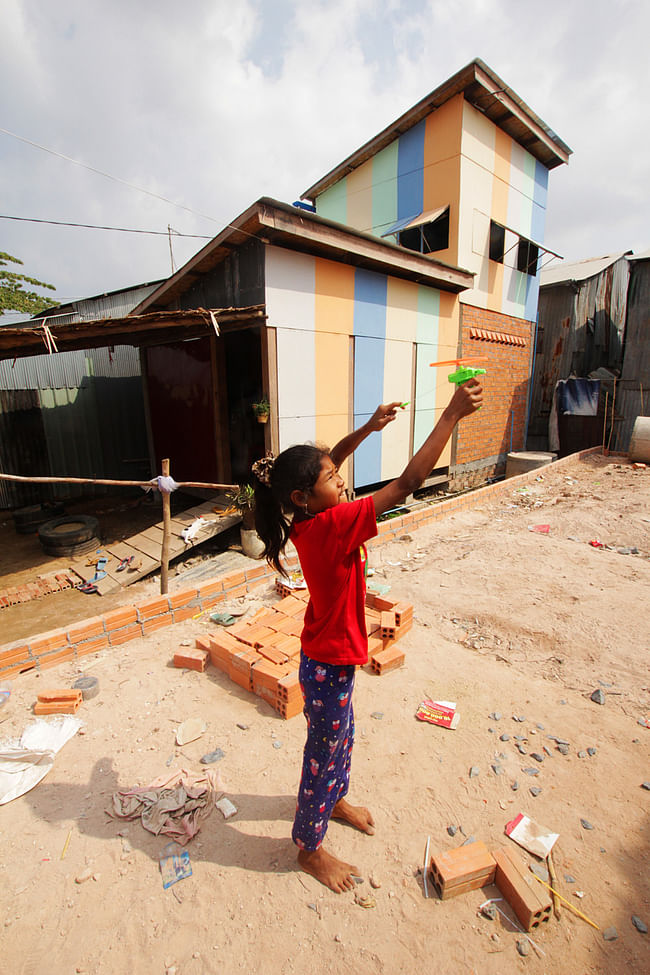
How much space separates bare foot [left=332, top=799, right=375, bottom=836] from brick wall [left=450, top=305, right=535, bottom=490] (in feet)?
27.3

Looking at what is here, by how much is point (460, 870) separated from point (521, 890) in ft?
0.81

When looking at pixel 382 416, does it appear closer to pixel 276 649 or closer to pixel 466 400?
pixel 466 400

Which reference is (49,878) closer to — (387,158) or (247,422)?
(247,422)

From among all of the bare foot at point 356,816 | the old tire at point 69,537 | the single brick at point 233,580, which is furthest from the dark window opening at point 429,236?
the bare foot at point 356,816

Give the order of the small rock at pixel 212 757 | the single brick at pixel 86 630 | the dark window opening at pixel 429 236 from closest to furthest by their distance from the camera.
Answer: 1. the small rock at pixel 212 757
2. the single brick at pixel 86 630
3. the dark window opening at pixel 429 236

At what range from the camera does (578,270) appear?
15.0m

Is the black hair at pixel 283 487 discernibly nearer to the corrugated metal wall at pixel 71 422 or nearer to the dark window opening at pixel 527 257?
the corrugated metal wall at pixel 71 422

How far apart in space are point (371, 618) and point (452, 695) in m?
0.92

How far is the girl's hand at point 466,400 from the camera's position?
5.44 ft

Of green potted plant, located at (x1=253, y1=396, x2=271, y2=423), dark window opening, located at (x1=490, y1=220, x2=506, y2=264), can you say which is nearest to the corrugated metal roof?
dark window opening, located at (x1=490, y1=220, x2=506, y2=264)

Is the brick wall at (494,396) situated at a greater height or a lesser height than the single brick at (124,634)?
greater

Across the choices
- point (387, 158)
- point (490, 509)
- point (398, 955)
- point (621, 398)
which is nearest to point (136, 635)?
point (398, 955)

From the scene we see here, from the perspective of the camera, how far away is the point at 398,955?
1668mm

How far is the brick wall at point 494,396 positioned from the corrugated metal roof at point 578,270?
407 centimetres
